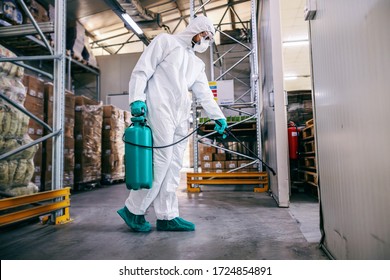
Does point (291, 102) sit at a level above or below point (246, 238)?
above

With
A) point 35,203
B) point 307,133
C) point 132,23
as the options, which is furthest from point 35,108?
point 132,23

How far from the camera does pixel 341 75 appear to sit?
4.22 feet

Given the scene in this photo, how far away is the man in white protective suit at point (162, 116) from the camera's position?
2.34 metres

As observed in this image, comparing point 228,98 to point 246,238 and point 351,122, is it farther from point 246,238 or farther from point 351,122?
point 351,122

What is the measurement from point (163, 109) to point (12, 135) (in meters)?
1.95

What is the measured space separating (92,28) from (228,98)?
805cm

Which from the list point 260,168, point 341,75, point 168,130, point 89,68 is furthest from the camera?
point 89,68

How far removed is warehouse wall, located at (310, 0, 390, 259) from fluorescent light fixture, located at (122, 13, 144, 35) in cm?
745

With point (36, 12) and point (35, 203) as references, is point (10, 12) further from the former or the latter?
point (35, 203)

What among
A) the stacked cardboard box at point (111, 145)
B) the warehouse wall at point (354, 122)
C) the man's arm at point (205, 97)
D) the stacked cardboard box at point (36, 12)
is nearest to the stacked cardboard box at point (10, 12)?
the stacked cardboard box at point (36, 12)

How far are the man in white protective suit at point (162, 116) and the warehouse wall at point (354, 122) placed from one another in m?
1.22

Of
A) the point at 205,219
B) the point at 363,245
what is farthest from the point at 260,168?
the point at 363,245

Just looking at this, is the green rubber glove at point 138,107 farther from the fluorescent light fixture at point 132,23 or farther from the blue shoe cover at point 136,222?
the fluorescent light fixture at point 132,23

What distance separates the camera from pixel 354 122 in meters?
1.16
